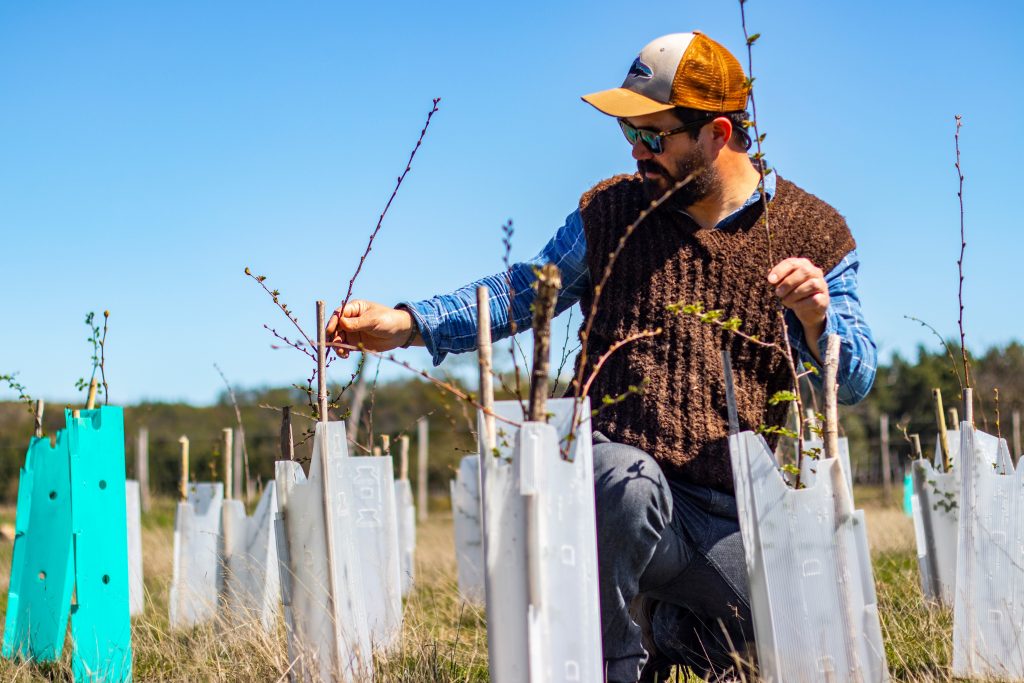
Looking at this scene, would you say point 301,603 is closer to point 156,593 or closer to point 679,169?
point 679,169

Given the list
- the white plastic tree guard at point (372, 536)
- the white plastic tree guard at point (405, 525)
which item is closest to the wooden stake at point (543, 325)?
the white plastic tree guard at point (372, 536)

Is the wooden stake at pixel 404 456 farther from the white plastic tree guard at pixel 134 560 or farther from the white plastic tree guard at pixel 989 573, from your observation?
the white plastic tree guard at pixel 989 573

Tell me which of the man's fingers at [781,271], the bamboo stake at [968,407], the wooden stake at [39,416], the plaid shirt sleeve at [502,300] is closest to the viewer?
→ the man's fingers at [781,271]

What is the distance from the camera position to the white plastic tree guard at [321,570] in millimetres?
2590

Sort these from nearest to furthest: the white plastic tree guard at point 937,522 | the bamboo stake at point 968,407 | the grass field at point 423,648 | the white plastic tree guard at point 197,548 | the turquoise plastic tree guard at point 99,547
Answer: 1. the grass field at point 423,648
2. the bamboo stake at point 968,407
3. the turquoise plastic tree guard at point 99,547
4. the white plastic tree guard at point 937,522
5. the white plastic tree guard at point 197,548

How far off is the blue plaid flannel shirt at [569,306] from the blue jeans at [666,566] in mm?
437

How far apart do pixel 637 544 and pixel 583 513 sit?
1.47 ft

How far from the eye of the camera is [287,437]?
2889mm

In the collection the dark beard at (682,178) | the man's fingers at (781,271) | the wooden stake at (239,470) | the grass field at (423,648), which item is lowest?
the grass field at (423,648)

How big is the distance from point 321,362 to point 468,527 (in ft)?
14.6

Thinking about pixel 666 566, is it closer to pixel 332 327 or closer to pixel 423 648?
pixel 423 648

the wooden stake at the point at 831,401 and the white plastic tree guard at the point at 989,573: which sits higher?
the wooden stake at the point at 831,401

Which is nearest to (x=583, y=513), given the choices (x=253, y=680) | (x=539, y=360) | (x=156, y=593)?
(x=539, y=360)

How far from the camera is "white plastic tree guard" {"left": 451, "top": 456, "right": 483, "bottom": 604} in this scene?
6.44 metres
